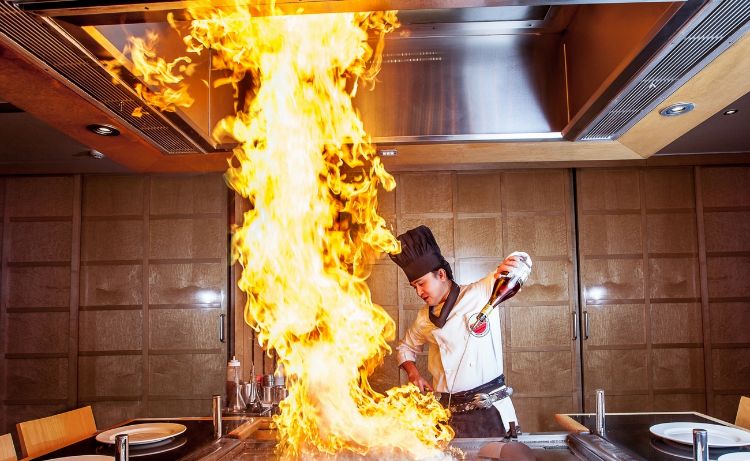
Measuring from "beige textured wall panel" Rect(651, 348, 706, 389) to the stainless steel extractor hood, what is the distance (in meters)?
3.62

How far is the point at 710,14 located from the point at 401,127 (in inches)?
39.8

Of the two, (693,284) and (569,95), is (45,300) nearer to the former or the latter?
(569,95)

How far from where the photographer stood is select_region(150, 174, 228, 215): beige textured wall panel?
213 inches

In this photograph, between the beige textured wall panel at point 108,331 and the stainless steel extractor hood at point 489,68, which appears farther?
the beige textured wall panel at point 108,331

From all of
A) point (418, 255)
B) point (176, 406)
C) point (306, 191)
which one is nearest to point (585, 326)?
point (418, 255)

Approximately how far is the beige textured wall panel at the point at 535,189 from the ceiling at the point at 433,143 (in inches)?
44.8

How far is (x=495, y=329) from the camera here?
3.22 meters

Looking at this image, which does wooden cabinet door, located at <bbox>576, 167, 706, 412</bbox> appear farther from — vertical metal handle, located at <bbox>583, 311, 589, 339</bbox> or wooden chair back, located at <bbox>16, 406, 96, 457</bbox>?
wooden chair back, located at <bbox>16, 406, 96, 457</bbox>

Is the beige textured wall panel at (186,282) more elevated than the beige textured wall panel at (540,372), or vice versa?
the beige textured wall panel at (186,282)

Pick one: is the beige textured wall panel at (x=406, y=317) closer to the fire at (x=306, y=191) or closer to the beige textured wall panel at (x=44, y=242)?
the fire at (x=306, y=191)

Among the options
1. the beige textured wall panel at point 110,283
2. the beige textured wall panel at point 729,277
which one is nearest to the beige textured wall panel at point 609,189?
the beige textured wall panel at point 729,277

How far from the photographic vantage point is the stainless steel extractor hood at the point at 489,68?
1.45m

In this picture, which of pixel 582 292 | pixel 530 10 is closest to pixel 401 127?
pixel 530 10

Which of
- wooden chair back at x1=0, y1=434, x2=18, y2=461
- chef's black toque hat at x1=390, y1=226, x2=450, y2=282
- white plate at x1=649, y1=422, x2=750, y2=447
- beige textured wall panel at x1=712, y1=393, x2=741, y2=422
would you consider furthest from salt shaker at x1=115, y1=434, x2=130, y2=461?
beige textured wall panel at x1=712, y1=393, x2=741, y2=422
